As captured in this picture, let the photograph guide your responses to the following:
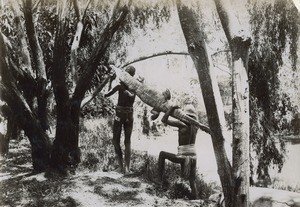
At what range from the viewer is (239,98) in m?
6.58

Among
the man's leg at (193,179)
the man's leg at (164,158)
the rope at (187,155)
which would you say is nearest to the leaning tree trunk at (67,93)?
the man's leg at (164,158)

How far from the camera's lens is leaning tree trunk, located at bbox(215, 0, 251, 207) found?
6520mm

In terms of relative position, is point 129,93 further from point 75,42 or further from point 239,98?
point 239,98

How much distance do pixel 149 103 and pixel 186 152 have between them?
29.3 inches

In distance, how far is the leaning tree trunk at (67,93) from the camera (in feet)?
22.3

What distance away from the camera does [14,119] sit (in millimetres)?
6867

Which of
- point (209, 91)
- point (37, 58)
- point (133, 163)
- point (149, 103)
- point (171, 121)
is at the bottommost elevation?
point (133, 163)

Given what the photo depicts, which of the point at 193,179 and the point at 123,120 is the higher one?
the point at 123,120

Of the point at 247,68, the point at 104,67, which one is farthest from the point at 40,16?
the point at 247,68

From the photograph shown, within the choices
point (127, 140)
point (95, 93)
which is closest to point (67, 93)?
point (95, 93)

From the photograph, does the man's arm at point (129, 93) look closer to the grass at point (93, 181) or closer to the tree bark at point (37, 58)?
the grass at point (93, 181)

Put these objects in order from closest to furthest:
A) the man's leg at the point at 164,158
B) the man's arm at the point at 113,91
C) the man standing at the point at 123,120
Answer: the man's leg at the point at 164,158 → the man standing at the point at 123,120 → the man's arm at the point at 113,91

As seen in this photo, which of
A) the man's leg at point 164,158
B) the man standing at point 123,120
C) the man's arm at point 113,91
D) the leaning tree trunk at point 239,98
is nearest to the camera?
the leaning tree trunk at point 239,98

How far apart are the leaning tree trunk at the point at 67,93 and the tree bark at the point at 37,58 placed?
0.15 meters
